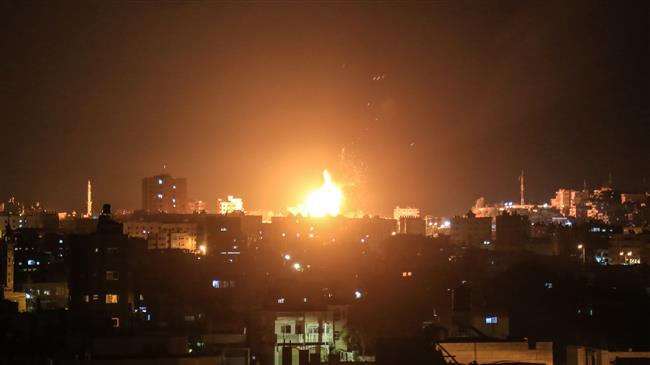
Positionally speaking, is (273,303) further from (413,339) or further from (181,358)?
(413,339)

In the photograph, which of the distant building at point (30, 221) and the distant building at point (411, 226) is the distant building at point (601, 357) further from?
the distant building at point (30, 221)

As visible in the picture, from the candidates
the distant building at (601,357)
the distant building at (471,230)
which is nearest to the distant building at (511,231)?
the distant building at (471,230)

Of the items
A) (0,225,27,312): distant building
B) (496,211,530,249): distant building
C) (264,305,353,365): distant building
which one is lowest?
(264,305,353,365): distant building

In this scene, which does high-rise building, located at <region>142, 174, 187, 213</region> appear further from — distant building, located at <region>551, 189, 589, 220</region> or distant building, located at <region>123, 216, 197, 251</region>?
distant building, located at <region>551, 189, 589, 220</region>

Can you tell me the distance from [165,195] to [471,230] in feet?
81.9

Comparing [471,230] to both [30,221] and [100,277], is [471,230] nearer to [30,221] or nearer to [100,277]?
[30,221]

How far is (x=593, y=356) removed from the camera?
9.88 m

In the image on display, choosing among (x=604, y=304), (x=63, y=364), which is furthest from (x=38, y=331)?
(x=604, y=304)

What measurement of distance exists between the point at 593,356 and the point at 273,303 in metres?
7.29

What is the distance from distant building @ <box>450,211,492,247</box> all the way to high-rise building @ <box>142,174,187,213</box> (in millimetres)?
22038

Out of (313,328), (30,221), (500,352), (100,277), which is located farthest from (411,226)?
(500,352)

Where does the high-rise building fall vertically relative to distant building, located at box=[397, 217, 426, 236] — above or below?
above

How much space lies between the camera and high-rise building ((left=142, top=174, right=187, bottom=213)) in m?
63.2

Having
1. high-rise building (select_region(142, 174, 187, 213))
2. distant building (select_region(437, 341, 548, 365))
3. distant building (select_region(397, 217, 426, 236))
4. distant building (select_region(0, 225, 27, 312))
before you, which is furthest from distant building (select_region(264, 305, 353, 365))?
high-rise building (select_region(142, 174, 187, 213))
